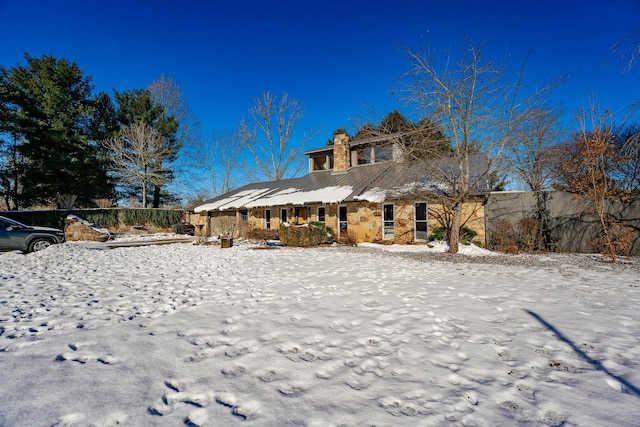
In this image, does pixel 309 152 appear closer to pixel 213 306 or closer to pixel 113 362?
pixel 213 306

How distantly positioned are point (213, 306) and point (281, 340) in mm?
1585

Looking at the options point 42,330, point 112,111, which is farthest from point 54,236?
point 112,111

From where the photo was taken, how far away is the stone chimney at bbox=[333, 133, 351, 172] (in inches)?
728

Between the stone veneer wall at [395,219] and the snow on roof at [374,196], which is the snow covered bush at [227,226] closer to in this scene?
the stone veneer wall at [395,219]

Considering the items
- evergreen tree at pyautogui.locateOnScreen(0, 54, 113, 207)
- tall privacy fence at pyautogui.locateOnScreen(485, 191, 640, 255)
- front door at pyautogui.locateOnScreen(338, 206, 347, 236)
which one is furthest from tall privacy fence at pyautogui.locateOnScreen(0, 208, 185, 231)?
tall privacy fence at pyautogui.locateOnScreen(485, 191, 640, 255)

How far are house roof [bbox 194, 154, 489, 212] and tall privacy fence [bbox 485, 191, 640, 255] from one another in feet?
3.60

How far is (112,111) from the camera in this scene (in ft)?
88.5

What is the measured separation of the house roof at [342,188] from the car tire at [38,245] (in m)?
9.16

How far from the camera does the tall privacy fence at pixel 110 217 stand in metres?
17.9

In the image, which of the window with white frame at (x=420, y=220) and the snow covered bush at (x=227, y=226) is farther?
the snow covered bush at (x=227, y=226)

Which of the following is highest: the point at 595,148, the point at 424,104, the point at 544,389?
the point at 424,104

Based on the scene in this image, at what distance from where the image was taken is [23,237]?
31.5 feet

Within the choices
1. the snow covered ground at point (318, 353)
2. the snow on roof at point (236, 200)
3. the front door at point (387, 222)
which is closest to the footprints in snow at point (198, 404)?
the snow covered ground at point (318, 353)

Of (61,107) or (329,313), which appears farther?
(61,107)
